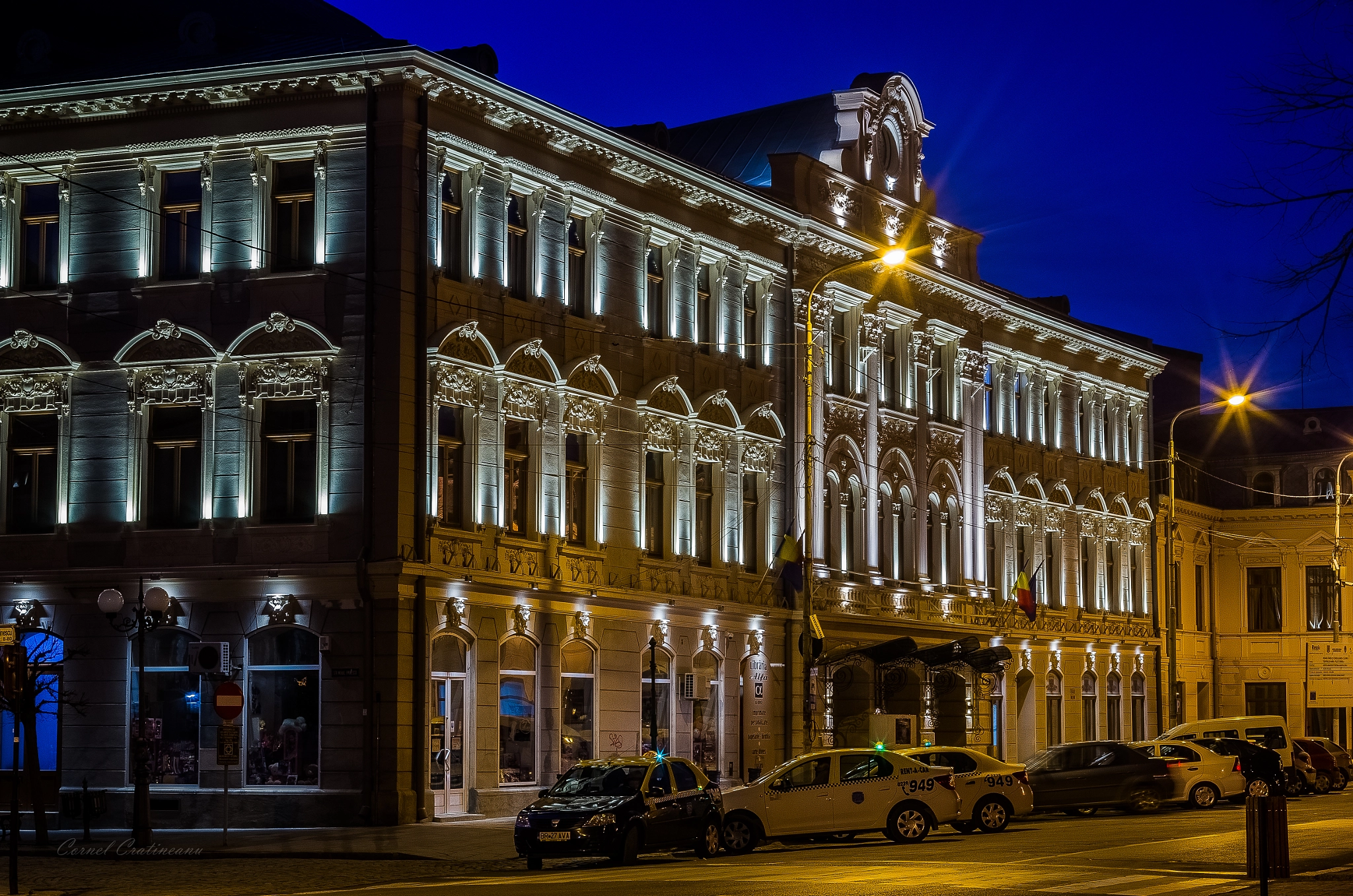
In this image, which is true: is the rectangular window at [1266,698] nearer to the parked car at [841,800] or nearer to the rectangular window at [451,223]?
the parked car at [841,800]

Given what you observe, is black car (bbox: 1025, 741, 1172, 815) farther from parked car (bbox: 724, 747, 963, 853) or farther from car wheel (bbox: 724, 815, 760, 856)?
car wheel (bbox: 724, 815, 760, 856)

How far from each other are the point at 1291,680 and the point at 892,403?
30.1 meters

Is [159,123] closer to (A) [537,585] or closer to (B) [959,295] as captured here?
(A) [537,585]

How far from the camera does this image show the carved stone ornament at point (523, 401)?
38125 millimetres

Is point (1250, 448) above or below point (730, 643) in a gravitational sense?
above

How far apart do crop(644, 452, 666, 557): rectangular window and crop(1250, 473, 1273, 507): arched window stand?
40.7 meters

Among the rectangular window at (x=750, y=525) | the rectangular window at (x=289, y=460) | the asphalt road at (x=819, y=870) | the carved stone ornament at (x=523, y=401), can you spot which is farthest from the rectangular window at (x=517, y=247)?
the asphalt road at (x=819, y=870)

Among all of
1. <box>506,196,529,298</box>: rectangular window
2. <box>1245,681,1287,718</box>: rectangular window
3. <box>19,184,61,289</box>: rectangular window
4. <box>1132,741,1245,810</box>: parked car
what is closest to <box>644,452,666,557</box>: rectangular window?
<box>506,196,529,298</box>: rectangular window

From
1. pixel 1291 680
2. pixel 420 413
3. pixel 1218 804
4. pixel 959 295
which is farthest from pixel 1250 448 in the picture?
pixel 420 413

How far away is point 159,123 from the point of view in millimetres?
37219

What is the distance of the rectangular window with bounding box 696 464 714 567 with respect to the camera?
4456 centimetres

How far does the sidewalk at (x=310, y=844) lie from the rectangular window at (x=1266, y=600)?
47819 millimetres

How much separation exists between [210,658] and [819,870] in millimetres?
13939

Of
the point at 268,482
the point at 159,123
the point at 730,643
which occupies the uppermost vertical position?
the point at 159,123
